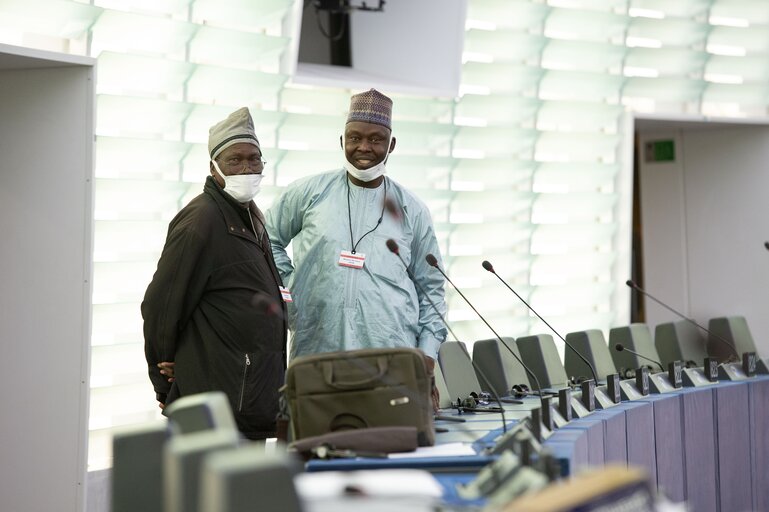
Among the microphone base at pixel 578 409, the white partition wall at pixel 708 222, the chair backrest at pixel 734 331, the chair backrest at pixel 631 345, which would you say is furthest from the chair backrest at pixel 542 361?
the white partition wall at pixel 708 222

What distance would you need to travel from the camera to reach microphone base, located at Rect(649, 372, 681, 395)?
15.5ft

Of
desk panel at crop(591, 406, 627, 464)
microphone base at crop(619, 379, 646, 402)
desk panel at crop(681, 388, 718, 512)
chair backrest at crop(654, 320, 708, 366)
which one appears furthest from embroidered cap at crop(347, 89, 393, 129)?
chair backrest at crop(654, 320, 708, 366)

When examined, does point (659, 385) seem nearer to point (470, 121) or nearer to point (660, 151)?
point (470, 121)

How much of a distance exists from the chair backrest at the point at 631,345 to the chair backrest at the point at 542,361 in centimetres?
88

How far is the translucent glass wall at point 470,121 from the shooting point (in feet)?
15.7

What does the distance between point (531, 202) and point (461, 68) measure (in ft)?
3.54

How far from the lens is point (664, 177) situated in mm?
8133

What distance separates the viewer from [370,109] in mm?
4012

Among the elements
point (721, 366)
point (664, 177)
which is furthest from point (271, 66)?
point (664, 177)

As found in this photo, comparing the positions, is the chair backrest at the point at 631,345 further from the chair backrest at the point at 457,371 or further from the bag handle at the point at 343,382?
the bag handle at the point at 343,382

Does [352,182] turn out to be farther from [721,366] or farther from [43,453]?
[721,366]

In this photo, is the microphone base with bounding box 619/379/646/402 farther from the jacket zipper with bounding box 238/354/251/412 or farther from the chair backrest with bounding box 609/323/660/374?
the jacket zipper with bounding box 238/354/251/412

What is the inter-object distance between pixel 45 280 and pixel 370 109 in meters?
1.31

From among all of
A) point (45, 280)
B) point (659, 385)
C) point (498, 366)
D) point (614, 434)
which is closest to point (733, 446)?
point (659, 385)
